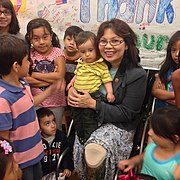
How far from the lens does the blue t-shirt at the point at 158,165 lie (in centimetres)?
161

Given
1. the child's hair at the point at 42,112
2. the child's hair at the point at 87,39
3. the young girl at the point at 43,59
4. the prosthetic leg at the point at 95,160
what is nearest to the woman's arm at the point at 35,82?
the young girl at the point at 43,59

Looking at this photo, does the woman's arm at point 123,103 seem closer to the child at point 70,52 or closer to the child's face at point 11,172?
the child at point 70,52

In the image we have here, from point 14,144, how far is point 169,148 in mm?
783

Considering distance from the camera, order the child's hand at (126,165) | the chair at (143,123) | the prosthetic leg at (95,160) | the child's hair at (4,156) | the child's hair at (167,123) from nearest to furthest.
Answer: the child's hair at (4,156)
the child's hair at (167,123)
the child's hand at (126,165)
the prosthetic leg at (95,160)
the chair at (143,123)

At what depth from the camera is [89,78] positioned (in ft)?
7.09

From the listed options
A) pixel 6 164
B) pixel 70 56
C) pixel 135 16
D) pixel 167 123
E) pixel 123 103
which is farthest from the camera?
pixel 135 16

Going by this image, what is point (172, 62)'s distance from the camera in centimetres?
249

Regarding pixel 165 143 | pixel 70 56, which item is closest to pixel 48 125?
pixel 70 56

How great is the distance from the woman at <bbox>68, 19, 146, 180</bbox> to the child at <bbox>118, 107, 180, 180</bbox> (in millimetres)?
416

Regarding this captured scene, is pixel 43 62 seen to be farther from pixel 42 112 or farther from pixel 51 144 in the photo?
pixel 51 144

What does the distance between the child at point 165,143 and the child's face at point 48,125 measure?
2.84ft

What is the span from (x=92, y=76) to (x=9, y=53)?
61 centimetres

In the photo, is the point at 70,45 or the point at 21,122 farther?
the point at 70,45

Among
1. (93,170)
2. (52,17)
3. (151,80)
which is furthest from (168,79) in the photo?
(52,17)
